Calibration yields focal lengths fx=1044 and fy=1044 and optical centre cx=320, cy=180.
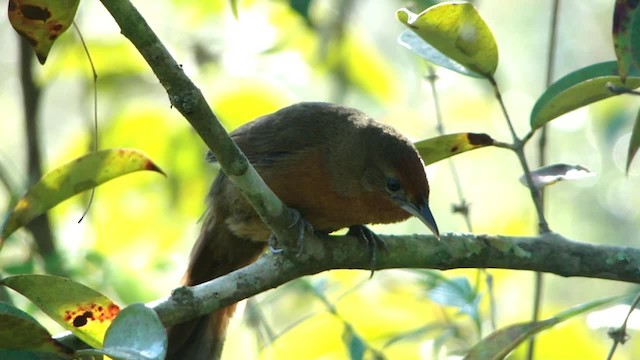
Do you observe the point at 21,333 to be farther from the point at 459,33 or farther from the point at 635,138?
the point at 635,138

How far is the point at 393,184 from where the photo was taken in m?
4.04

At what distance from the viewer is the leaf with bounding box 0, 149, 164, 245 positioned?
123 inches

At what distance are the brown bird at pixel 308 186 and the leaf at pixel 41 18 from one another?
1545mm

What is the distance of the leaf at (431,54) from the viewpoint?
11.3ft

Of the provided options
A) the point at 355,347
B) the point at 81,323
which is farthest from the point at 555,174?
the point at 81,323

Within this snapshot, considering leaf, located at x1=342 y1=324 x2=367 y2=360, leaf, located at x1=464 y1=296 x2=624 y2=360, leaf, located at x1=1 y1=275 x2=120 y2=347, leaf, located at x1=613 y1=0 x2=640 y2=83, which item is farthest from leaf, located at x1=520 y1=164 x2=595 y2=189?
leaf, located at x1=1 y1=275 x2=120 y2=347

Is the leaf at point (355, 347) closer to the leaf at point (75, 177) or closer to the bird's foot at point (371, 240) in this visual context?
the bird's foot at point (371, 240)

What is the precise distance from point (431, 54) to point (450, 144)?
316mm

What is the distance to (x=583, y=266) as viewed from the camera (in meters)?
3.34

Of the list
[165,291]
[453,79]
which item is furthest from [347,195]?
[453,79]

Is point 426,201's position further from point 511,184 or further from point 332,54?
point 511,184

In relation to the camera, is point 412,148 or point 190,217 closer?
point 412,148

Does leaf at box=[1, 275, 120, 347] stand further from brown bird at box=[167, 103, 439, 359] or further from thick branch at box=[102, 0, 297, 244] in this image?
brown bird at box=[167, 103, 439, 359]

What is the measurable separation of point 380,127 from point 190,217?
1.76 meters
